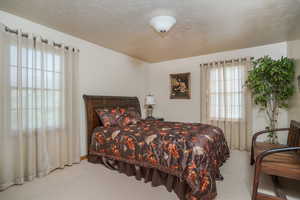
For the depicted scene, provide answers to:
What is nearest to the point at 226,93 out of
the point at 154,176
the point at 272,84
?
the point at 272,84

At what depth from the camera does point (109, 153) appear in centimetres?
266

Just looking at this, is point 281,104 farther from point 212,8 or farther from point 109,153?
point 109,153

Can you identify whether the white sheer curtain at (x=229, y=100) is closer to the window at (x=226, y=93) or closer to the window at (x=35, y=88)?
the window at (x=226, y=93)

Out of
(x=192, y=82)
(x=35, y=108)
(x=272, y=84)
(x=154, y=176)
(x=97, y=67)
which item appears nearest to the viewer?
(x=154, y=176)

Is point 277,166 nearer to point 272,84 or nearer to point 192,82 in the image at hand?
point 272,84

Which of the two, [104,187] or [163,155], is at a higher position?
[163,155]

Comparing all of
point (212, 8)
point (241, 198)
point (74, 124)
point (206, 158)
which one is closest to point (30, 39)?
point (74, 124)

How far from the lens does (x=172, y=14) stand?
2.24 m

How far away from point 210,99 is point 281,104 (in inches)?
56.0

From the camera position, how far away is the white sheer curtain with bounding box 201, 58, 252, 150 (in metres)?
3.64

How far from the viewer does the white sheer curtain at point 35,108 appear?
211 cm

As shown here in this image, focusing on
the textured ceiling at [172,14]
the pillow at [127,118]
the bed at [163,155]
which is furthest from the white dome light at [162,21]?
the pillow at [127,118]

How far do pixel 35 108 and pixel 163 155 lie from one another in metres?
2.02

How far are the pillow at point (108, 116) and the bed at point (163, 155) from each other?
0.52ft
